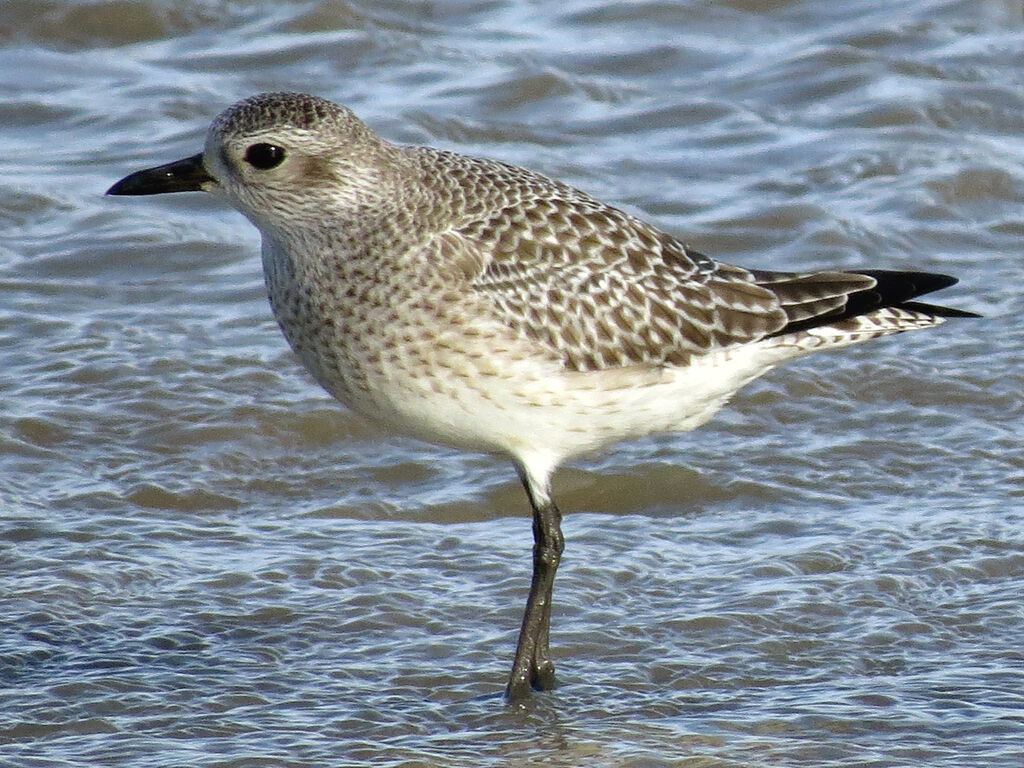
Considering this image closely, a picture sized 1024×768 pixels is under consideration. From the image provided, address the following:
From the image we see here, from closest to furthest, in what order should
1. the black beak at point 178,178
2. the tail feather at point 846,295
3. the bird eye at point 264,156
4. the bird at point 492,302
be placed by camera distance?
the bird at point 492,302, the bird eye at point 264,156, the black beak at point 178,178, the tail feather at point 846,295

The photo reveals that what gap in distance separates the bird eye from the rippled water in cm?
197

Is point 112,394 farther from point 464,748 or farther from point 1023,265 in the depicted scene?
point 1023,265

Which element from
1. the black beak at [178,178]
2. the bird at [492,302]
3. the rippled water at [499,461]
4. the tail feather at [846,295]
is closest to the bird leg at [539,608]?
the bird at [492,302]

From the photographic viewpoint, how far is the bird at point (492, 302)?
7410 mm

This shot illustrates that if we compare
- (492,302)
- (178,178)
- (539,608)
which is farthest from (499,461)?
(178,178)

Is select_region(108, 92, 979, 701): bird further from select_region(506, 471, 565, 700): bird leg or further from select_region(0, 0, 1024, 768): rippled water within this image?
select_region(0, 0, 1024, 768): rippled water

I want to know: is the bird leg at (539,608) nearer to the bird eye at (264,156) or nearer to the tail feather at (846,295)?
the tail feather at (846,295)

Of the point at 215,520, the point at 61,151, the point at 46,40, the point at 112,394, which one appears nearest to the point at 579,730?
the point at 215,520

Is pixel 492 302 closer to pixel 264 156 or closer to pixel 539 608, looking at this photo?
pixel 264 156

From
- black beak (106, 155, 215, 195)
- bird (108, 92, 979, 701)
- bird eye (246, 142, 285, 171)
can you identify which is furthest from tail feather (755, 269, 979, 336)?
black beak (106, 155, 215, 195)

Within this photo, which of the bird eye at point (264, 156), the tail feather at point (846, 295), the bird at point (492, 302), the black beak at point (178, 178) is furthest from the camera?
the tail feather at point (846, 295)

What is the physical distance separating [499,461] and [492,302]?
7.99 ft

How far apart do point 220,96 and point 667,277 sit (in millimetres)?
7083

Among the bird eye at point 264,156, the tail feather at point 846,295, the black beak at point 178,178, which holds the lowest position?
the tail feather at point 846,295
